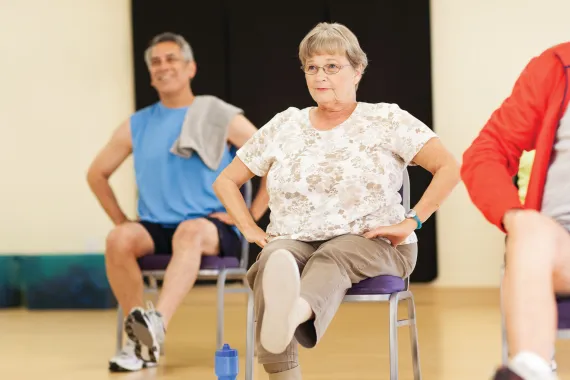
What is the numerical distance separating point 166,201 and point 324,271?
1534 mm

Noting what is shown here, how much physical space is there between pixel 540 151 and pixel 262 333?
2.22 ft

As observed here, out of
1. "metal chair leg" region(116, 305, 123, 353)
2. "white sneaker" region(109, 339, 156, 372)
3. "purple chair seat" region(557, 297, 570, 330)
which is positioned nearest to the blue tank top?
"metal chair leg" region(116, 305, 123, 353)

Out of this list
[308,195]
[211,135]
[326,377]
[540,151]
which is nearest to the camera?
[540,151]

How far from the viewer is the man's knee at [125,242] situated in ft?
11.2

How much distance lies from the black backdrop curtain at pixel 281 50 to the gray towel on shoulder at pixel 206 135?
9.10 feet

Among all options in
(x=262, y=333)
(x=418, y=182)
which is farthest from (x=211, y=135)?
(x=418, y=182)

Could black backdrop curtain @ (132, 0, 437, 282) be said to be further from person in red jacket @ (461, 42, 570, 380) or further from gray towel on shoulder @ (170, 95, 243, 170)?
person in red jacket @ (461, 42, 570, 380)

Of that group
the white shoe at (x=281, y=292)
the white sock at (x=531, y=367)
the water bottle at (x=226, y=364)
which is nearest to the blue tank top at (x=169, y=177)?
the water bottle at (x=226, y=364)

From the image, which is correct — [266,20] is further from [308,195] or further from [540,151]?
[540,151]

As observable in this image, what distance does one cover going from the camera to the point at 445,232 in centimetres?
637

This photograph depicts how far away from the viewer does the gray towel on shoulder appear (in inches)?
143

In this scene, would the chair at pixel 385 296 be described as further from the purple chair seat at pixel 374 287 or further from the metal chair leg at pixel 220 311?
the metal chair leg at pixel 220 311

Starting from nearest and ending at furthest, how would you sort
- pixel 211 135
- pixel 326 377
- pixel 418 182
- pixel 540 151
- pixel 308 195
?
pixel 540 151 → pixel 308 195 → pixel 326 377 → pixel 211 135 → pixel 418 182

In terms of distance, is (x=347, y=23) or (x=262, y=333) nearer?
(x=262, y=333)
